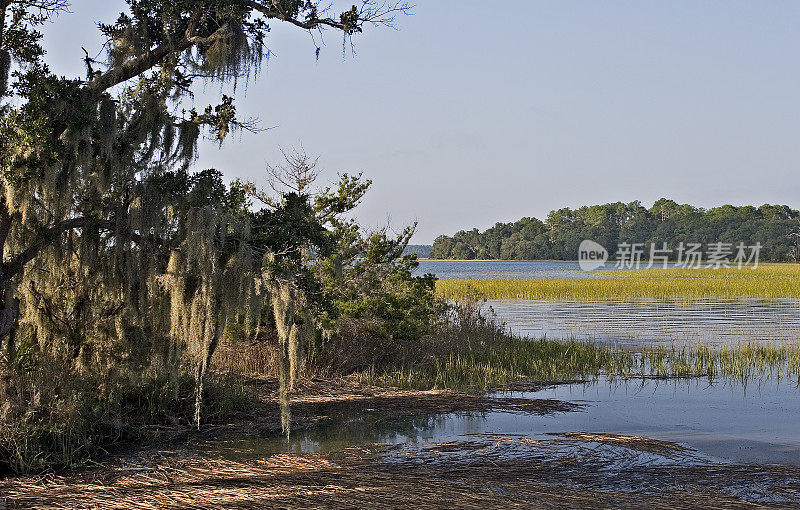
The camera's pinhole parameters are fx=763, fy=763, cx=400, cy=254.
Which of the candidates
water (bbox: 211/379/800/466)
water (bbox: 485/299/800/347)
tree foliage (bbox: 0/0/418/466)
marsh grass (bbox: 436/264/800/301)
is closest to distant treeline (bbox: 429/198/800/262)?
marsh grass (bbox: 436/264/800/301)

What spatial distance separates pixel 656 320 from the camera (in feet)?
81.6

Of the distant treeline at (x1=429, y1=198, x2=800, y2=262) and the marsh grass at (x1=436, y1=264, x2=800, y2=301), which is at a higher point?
the distant treeline at (x1=429, y1=198, x2=800, y2=262)

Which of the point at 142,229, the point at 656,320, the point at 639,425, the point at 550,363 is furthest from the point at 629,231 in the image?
the point at 142,229

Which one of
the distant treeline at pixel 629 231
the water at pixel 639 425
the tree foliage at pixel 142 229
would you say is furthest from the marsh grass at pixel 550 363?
the distant treeline at pixel 629 231

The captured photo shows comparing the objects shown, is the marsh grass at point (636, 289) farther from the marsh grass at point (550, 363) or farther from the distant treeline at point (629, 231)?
the distant treeline at point (629, 231)

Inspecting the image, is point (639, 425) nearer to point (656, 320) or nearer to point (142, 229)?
point (142, 229)

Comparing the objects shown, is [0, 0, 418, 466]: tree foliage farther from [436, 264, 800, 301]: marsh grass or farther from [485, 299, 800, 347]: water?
[436, 264, 800, 301]: marsh grass

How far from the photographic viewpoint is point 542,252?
13025 cm

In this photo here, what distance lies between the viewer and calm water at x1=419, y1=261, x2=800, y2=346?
19859mm

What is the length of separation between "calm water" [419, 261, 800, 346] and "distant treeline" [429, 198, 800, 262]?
71.8 m

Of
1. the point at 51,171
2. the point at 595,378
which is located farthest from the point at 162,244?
the point at 595,378

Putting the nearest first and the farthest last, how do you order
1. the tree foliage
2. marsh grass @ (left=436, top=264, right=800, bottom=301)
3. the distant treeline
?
the tree foliage → marsh grass @ (left=436, top=264, right=800, bottom=301) → the distant treeline

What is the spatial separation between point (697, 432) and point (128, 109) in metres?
7.76

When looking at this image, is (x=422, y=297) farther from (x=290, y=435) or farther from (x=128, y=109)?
(x=128, y=109)
